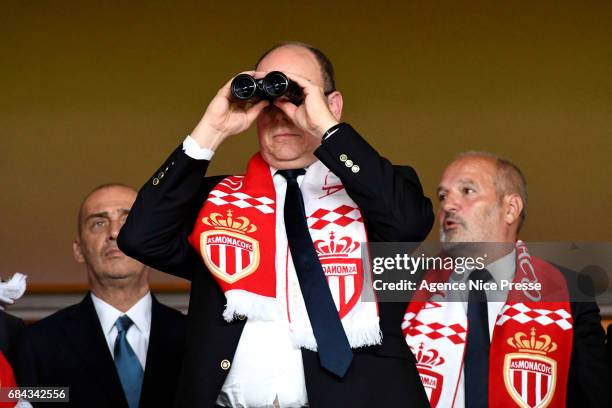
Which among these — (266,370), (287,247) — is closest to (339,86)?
(287,247)

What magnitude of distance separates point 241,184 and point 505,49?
2.68m

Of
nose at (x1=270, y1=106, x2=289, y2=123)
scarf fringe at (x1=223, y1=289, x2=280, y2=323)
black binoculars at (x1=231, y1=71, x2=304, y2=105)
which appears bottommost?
scarf fringe at (x1=223, y1=289, x2=280, y2=323)

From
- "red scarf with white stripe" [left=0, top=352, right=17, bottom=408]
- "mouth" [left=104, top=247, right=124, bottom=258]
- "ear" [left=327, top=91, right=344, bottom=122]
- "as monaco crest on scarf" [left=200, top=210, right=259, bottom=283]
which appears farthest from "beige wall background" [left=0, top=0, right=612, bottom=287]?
"as monaco crest on scarf" [left=200, top=210, right=259, bottom=283]

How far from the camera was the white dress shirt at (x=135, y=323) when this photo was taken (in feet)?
13.1

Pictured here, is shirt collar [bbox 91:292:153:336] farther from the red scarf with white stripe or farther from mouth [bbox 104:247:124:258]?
the red scarf with white stripe

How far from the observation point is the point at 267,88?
270cm

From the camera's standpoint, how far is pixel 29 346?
376 cm

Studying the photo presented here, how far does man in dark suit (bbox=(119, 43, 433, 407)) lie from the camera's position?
2.53 metres

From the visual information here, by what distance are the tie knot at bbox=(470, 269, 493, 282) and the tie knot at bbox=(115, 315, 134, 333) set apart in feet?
3.83

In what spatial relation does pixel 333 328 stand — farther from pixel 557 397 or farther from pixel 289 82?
pixel 557 397

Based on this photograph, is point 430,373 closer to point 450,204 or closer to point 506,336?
point 506,336

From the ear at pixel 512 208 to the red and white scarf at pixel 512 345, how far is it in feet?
1.12

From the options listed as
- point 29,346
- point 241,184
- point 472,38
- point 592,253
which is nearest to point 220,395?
point 241,184

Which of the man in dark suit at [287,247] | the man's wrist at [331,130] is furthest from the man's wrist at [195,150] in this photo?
the man's wrist at [331,130]
